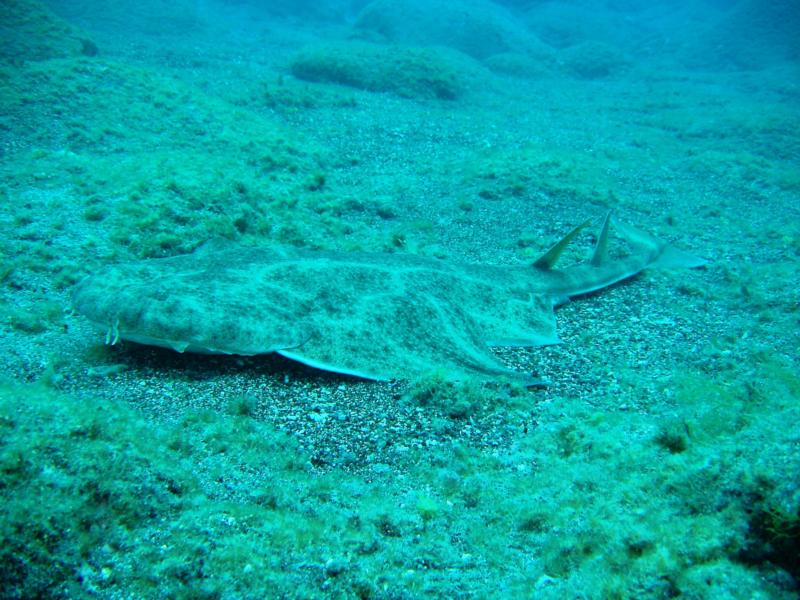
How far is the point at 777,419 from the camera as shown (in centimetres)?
236

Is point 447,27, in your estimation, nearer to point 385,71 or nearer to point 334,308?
point 385,71

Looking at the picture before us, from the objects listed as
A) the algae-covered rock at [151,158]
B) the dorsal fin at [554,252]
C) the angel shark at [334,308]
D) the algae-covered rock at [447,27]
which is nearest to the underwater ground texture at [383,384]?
the algae-covered rock at [151,158]

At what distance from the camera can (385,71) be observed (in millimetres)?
18141

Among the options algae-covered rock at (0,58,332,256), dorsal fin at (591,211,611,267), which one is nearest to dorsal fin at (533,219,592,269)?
dorsal fin at (591,211,611,267)

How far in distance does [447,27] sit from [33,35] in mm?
25203

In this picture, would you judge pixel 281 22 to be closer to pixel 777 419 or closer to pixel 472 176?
pixel 472 176

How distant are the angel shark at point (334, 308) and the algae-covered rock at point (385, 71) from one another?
13.9m

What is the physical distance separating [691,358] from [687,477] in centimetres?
350

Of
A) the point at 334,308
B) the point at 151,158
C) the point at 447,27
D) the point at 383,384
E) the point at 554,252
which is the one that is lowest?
the point at 383,384

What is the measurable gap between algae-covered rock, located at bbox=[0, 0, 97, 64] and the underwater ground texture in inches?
3.9

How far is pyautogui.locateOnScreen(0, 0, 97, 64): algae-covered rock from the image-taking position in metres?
11.0

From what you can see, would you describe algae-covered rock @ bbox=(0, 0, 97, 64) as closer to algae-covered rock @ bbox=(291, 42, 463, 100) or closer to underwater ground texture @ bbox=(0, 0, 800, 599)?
underwater ground texture @ bbox=(0, 0, 800, 599)

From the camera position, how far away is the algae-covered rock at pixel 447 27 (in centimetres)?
2991

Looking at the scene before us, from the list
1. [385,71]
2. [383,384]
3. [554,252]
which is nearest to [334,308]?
[383,384]
